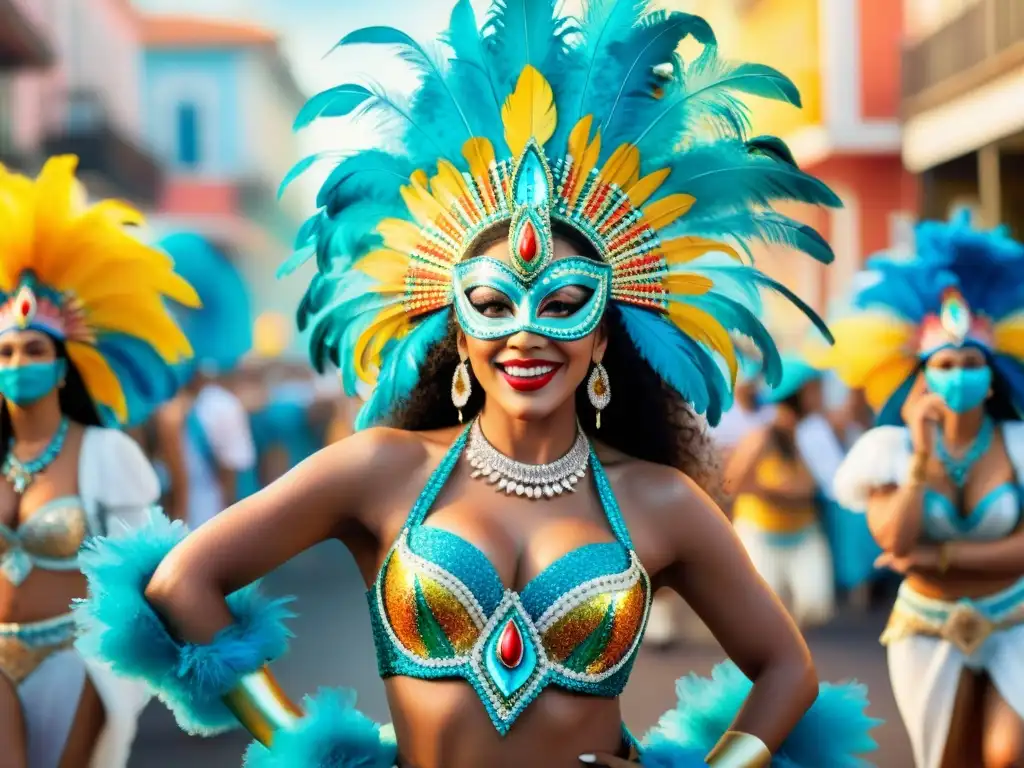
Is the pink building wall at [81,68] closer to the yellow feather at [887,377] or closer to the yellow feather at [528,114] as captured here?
the yellow feather at [887,377]

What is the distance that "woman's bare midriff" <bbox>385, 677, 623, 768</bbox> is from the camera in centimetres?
338

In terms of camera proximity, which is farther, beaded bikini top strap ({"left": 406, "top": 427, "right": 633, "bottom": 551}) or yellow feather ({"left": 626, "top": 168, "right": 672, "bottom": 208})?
yellow feather ({"left": 626, "top": 168, "right": 672, "bottom": 208})

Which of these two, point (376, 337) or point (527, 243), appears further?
point (376, 337)

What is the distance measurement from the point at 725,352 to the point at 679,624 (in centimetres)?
708

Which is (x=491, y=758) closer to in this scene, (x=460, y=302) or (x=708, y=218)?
(x=460, y=302)

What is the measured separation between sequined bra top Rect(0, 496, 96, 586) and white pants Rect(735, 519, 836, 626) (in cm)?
563

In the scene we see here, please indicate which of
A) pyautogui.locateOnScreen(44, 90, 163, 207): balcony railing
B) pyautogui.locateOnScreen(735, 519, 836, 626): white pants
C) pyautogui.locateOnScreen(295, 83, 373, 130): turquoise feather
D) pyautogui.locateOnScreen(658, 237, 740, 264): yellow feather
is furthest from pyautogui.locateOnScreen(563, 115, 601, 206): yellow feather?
pyautogui.locateOnScreen(44, 90, 163, 207): balcony railing

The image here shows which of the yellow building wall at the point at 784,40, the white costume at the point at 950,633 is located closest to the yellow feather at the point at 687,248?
the white costume at the point at 950,633

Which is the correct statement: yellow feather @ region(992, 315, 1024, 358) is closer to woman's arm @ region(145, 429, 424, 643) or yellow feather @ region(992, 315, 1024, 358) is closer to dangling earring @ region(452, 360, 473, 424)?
dangling earring @ region(452, 360, 473, 424)

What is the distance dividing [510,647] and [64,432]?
279cm

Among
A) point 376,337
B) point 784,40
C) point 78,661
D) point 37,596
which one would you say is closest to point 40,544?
point 37,596

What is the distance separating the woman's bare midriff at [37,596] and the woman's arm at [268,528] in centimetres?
209

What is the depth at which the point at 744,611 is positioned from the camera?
3.66 metres

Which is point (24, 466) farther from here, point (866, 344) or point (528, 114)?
point (866, 344)
